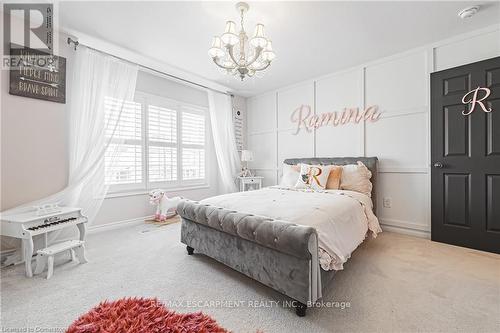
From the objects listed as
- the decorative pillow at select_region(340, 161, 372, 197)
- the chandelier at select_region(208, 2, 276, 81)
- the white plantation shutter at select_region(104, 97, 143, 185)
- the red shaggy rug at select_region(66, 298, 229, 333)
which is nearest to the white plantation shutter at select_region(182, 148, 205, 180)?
the white plantation shutter at select_region(104, 97, 143, 185)

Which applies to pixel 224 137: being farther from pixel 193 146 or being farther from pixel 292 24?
pixel 292 24

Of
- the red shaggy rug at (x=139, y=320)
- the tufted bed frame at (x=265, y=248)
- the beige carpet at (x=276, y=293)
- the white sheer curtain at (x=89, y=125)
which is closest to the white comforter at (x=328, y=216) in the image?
the tufted bed frame at (x=265, y=248)

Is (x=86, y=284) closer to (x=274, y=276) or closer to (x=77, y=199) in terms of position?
(x=77, y=199)

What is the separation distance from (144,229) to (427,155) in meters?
4.18

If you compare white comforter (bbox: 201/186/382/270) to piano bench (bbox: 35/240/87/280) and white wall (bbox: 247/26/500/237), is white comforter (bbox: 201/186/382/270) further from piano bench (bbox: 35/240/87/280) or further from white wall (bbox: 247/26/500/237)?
piano bench (bbox: 35/240/87/280)

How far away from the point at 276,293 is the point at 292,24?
9.03 ft

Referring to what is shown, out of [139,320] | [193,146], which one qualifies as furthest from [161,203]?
[139,320]

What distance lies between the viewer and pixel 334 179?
3.16m

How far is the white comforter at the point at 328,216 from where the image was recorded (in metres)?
1.67

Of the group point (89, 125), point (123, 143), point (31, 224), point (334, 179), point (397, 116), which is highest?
point (397, 116)

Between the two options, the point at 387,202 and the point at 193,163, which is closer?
the point at 387,202

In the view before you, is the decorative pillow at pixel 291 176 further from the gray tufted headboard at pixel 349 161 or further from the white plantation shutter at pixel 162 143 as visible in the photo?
the white plantation shutter at pixel 162 143

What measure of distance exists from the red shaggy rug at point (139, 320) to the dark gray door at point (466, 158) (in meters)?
3.02

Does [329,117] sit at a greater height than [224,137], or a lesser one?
greater
